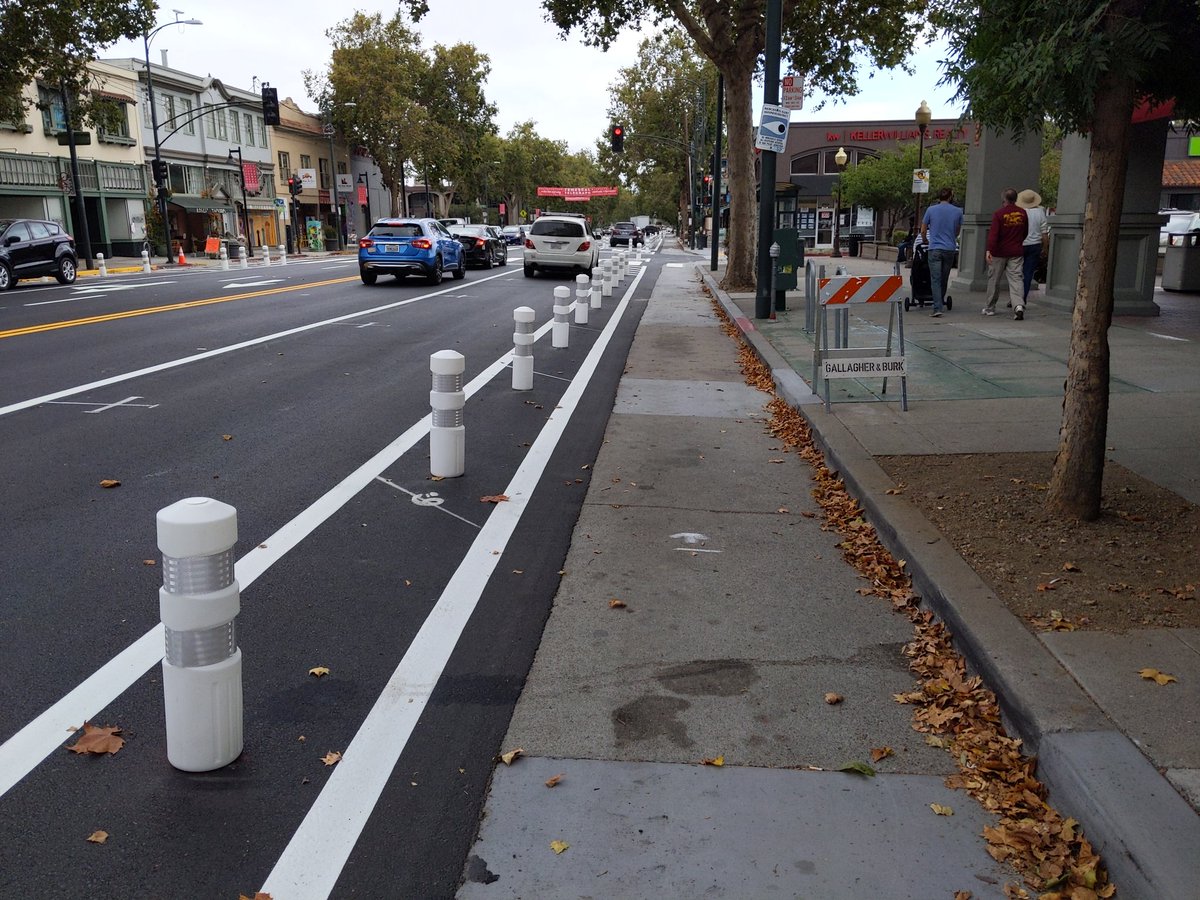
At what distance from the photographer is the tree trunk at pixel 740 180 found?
23.8 metres

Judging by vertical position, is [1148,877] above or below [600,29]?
below

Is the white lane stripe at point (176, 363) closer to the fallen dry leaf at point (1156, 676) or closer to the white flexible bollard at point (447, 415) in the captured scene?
the white flexible bollard at point (447, 415)

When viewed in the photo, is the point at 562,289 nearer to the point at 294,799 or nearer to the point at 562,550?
the point at 562,550

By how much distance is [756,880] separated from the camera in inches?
122

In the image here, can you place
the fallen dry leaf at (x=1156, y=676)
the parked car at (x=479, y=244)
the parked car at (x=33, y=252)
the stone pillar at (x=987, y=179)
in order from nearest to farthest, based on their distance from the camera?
the fallen dry leaf at (x=1156, y=676)
the stone pillar at (x=987, y=179)
the parked car at (x=33, y=252)
the parked car at (x=479, y=244)

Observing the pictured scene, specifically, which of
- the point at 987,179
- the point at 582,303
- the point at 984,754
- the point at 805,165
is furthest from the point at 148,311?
the point at 805,165

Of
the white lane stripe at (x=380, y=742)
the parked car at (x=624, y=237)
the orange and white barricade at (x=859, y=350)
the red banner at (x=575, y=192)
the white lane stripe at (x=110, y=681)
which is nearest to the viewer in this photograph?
the white lane stripe at (x=380, y=742)

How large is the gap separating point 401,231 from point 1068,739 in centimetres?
2462

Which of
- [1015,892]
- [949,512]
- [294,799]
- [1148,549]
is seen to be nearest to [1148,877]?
[1015,892]

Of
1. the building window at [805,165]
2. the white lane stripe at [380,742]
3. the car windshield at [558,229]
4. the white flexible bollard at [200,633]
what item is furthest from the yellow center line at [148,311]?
the building window at [805,165]

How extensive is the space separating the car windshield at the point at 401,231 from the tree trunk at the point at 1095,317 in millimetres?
22338

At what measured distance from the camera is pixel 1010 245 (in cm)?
1534

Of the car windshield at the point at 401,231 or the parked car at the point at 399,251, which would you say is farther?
the car windshield at the point at 401,231

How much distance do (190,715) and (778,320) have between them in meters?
15.0
